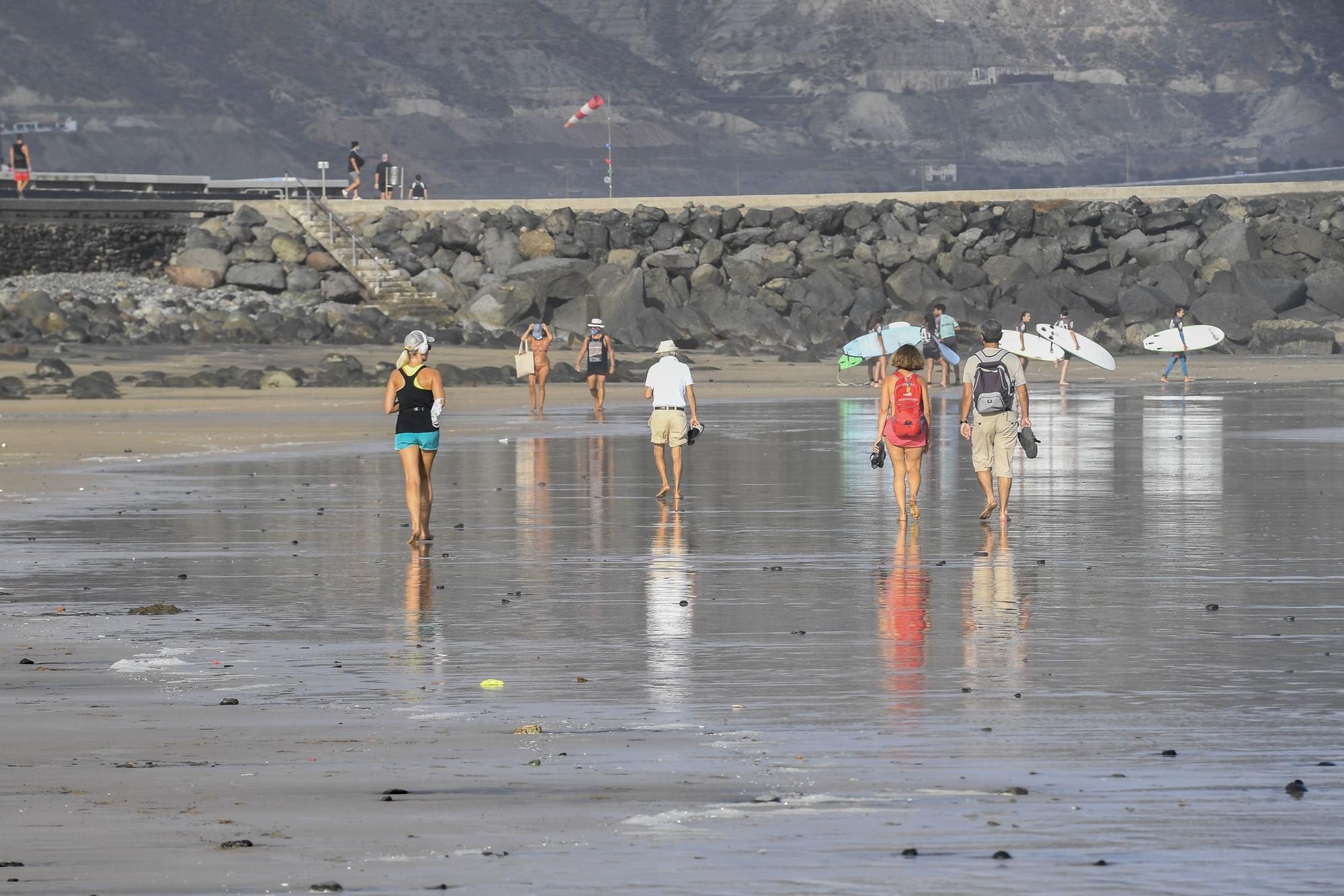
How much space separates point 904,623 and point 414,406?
18.8ft

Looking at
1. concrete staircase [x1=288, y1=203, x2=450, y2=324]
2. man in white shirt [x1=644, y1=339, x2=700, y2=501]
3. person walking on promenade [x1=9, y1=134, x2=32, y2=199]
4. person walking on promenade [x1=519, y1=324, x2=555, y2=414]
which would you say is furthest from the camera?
person walking on promenade [x1=9, y1=134, x2=32, y2=199]

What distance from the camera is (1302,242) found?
67.4 meters

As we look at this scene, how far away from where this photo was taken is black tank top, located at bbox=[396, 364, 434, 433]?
17.5 meters

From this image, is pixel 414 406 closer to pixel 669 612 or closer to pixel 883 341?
pixel 669 612

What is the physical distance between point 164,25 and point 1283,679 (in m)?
174

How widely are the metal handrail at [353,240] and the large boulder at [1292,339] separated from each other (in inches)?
936

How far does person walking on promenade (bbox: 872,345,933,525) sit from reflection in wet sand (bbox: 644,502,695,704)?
1.85 metres

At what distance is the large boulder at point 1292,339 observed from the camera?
58.2 m

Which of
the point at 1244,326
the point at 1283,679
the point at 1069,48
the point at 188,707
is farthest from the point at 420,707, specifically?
the point at 1069,48

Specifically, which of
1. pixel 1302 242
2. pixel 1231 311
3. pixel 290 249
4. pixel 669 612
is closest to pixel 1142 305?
pixel 1231 311

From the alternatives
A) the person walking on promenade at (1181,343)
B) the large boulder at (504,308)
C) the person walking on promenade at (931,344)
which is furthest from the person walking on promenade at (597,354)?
the large boulder at (504,308)

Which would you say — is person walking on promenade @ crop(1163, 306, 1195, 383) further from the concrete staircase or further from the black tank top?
the black tank top

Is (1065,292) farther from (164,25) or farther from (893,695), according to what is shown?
(164,25)

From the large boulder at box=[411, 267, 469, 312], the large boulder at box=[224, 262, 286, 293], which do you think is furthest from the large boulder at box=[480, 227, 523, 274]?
the large boulder at box=[224, 262, 286, 293]
